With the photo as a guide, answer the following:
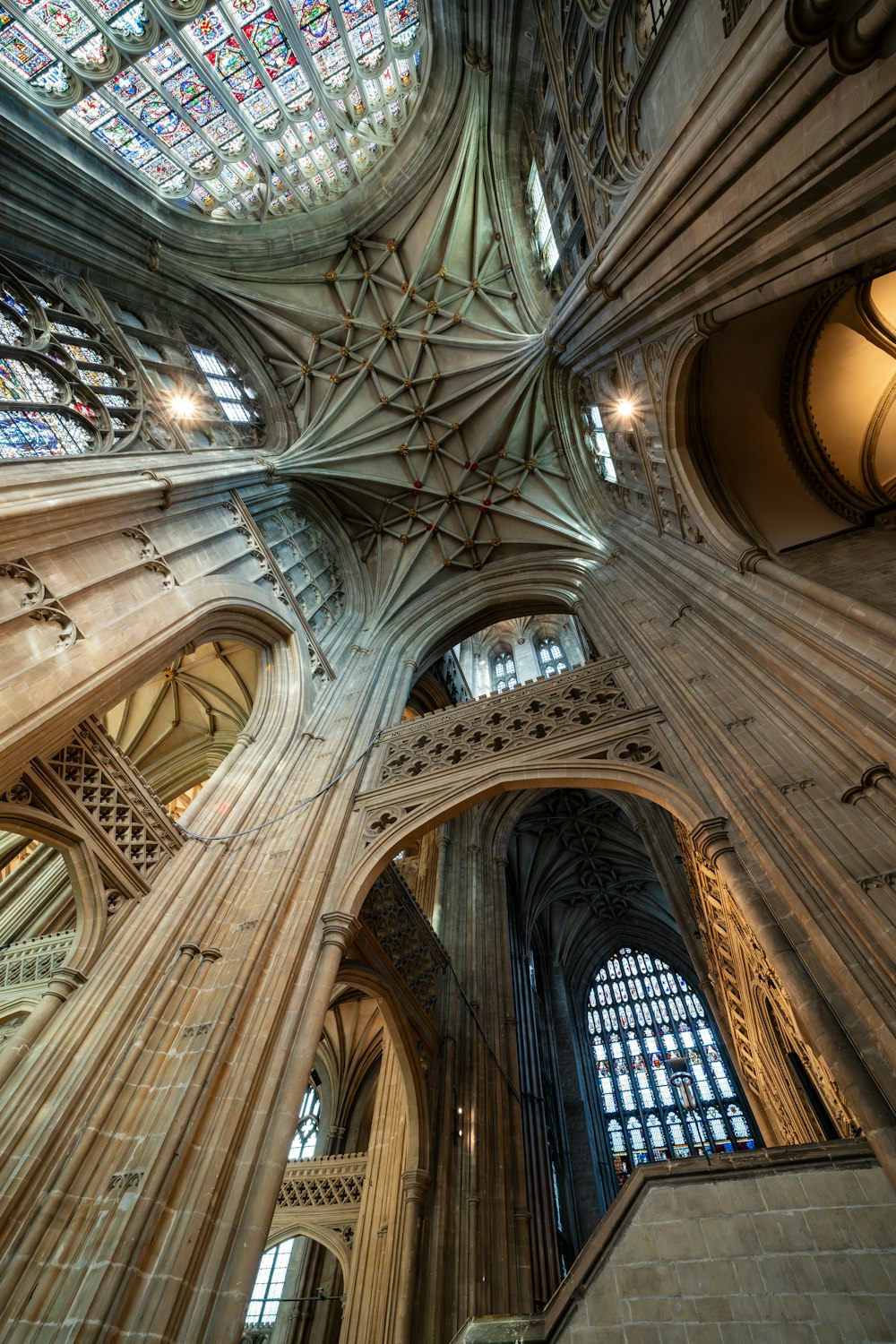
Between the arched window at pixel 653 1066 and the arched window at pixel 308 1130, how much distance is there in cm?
770

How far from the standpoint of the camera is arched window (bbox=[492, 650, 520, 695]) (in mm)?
21016

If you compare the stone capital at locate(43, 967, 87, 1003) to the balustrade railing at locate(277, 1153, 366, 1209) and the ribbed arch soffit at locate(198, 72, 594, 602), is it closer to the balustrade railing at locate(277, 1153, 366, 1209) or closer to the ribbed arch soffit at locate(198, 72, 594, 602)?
the balustrade railing at locate(277, 1153, 366, 1209)

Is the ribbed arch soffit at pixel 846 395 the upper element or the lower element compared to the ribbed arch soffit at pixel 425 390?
lower

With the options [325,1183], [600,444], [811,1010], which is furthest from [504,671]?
[811,1010]

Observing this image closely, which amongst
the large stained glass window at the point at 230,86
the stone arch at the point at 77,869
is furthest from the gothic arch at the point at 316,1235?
the large stained glass window at the point at 230,86

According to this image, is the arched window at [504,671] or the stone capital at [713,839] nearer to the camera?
the stone capital at [713,839]

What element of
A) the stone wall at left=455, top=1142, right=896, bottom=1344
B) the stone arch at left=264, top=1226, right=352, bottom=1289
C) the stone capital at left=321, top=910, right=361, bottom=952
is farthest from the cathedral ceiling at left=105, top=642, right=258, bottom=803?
the stone wall at left=455, top=1142, right=896, bottom=1344

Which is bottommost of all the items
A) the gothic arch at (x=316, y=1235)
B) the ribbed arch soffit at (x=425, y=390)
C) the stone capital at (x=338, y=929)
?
the gothic arch at (x=316, y=1235)

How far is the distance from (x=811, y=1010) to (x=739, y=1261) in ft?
4.50

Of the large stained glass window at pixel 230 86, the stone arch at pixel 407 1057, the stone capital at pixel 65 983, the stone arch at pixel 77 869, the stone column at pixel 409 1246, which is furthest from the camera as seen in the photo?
the large stained glass window at pixel 230 86

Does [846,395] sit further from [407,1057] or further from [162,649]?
[407,1057]

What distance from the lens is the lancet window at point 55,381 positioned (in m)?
7.53

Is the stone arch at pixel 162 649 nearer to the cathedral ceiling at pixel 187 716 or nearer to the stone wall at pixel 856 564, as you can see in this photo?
the cathedral ceiling at pixel 187 716

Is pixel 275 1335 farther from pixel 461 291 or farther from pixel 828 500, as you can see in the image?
pixel 461 291
